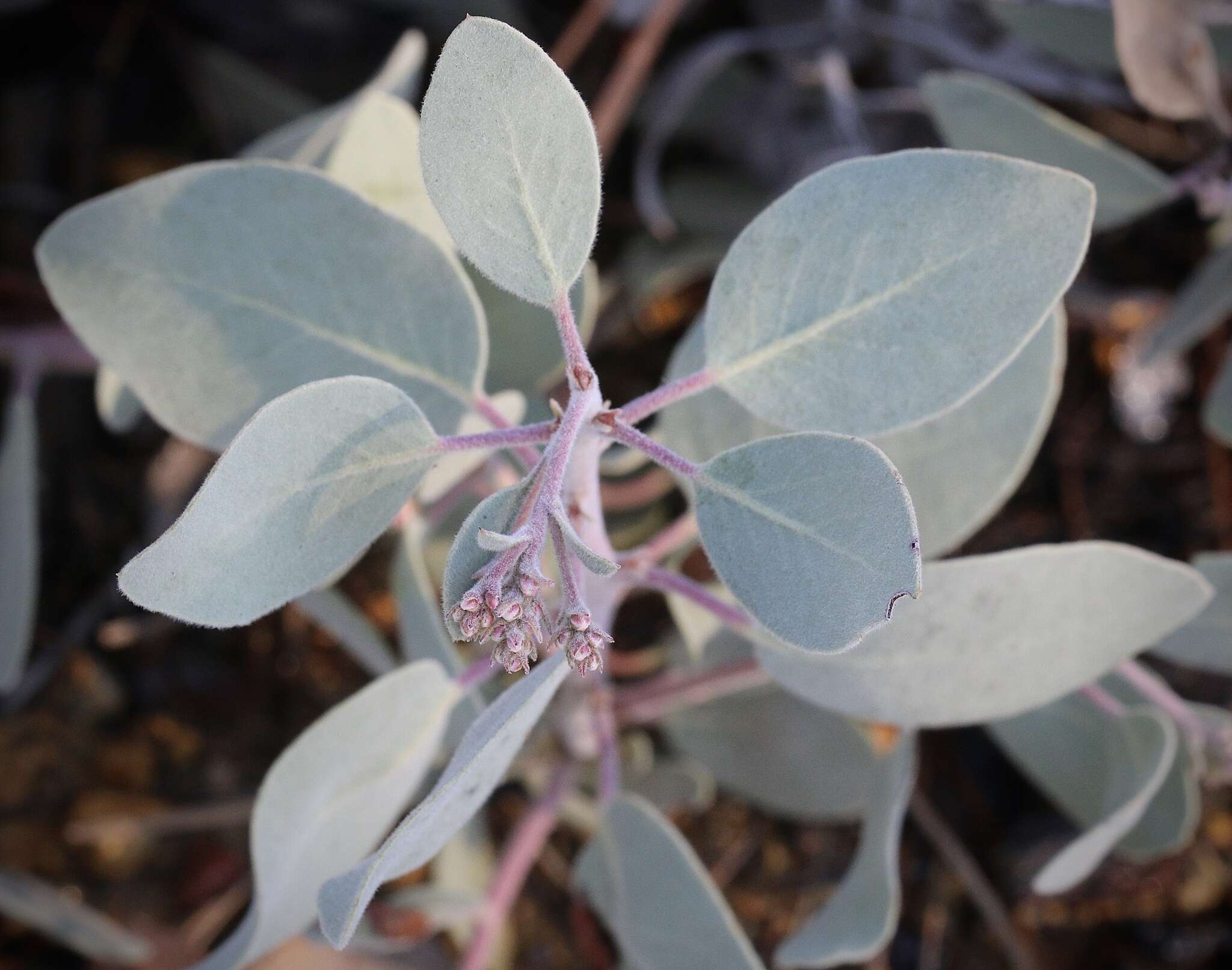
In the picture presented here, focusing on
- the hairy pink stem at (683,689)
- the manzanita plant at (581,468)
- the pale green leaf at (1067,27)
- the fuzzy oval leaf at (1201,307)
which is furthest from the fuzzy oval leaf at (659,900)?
the pale green leaf at (1067,27)

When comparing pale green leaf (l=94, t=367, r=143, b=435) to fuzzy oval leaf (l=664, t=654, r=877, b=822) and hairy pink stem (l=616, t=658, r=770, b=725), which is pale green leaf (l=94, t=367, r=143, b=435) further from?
fuzzy oval leaf (l=664, t=654, r=877, b=822)

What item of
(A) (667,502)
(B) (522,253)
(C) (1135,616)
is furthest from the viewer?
(A) (667,502)

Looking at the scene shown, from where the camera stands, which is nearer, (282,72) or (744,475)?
(744,475)

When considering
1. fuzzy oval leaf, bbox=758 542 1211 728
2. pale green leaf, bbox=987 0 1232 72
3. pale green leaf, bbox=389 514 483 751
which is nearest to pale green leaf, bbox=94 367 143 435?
pale green leaf, bbox=389 514 483 751

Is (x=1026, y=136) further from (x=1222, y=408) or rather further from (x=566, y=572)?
(x=566, y=572)

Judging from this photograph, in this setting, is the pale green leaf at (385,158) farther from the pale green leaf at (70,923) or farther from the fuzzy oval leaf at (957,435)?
the pale green leaf at (70,923)

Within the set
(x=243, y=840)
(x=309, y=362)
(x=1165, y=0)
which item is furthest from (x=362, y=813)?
(x=1165, y=0)

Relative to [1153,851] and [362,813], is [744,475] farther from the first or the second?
[1153,851]
